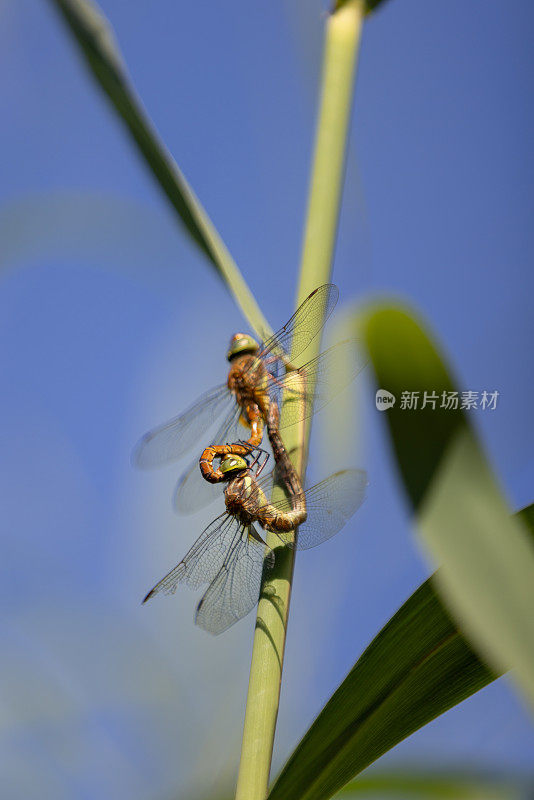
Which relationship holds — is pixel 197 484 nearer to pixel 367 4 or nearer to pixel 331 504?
pixel 331 504

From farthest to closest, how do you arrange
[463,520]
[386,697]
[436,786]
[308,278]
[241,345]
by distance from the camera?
1. [241,345]
2. [436,786]
3. [308,278]
4. [386,697]
5. [463,520]

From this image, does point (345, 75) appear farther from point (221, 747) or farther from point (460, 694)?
point (221, 747)

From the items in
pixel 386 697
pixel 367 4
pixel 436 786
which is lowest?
pixel 436 786

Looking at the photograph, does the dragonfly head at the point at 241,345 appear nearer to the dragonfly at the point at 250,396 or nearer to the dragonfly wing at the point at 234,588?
the dragonfly at the point at 250,396

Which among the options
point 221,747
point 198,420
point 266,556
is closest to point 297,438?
point 266,556

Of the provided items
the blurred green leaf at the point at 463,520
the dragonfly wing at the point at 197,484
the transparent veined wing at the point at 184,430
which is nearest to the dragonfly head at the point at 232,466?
the dragonfly wing at the point at 197,484

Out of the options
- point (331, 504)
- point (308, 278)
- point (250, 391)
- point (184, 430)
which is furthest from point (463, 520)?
point (184, 430)
